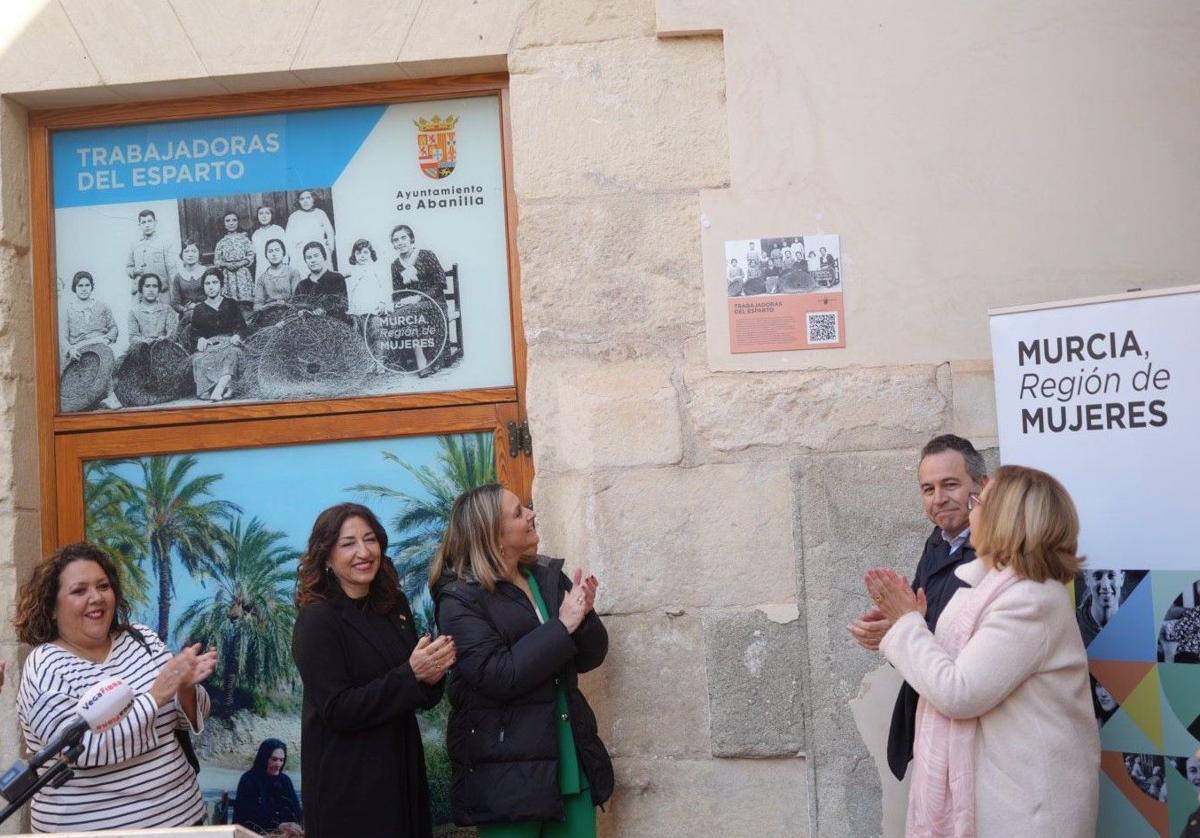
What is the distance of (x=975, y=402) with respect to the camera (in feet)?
15.2

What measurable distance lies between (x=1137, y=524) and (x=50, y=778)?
2.97 meters

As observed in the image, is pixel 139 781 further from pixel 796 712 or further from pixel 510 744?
pixel 796 712

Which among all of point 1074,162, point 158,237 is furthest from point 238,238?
point 1074,162

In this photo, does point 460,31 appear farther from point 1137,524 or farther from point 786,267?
point 1137,524

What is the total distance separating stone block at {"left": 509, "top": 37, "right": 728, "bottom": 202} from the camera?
4.80 metres

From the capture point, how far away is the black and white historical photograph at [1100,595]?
413 centimetres

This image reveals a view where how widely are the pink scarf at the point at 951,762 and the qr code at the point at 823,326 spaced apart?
4.31 ft

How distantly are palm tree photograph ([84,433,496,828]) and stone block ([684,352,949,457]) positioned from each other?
0.83 meters

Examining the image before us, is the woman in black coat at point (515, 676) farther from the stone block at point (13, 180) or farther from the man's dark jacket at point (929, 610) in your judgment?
the stone block at point (13, 180)

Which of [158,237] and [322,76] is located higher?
[322,76]

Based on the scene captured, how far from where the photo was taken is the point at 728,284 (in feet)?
15.5

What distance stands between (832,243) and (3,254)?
290cm

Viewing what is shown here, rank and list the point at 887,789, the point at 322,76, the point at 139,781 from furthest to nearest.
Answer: the point at 322,76 → the point at 887,789 → the point at 139,781

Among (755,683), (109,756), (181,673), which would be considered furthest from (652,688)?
(109,756)
